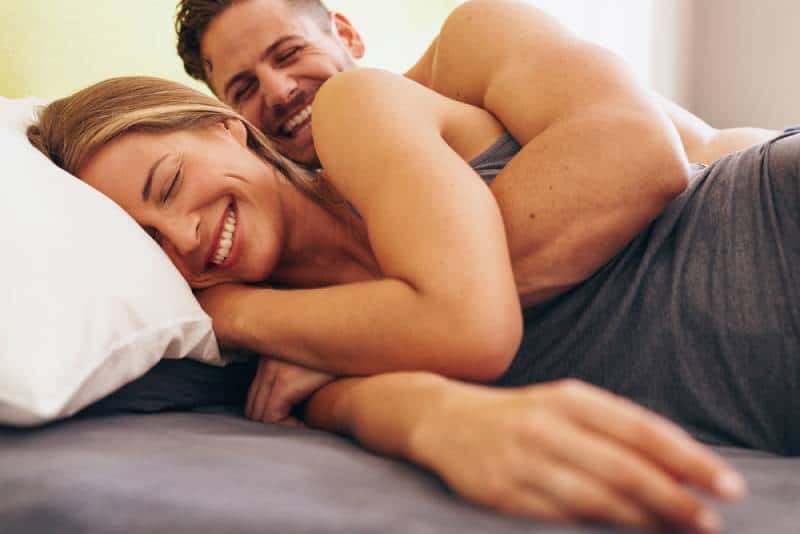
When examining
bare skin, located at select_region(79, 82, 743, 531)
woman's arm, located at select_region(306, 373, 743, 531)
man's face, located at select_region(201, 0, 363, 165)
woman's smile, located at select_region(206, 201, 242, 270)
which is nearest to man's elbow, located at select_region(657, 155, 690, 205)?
bare skin, located at select_region(79, 82, 743, 531)

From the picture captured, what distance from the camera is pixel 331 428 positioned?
76 cm

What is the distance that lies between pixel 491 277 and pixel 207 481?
337mm

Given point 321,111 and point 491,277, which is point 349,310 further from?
point 321,111

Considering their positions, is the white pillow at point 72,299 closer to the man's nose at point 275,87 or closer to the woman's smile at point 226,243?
the woman's smile at point 226,243

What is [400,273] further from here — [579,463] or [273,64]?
[273,64]

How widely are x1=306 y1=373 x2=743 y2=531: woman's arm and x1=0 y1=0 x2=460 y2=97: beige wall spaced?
114 cm

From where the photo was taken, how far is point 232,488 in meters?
0.47

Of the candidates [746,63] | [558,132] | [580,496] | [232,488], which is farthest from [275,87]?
[746,63]

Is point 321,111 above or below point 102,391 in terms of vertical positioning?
above

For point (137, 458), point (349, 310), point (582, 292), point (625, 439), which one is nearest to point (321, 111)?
point (349, 310)

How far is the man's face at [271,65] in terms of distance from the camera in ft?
4.76

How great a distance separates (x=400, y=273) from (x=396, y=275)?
1cm

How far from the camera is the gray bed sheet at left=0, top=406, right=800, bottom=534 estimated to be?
422 mm

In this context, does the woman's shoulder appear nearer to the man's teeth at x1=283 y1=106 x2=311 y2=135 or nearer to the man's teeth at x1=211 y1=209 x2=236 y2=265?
the man's teeth at x1=211 y1=209 x2=236 y2=265
